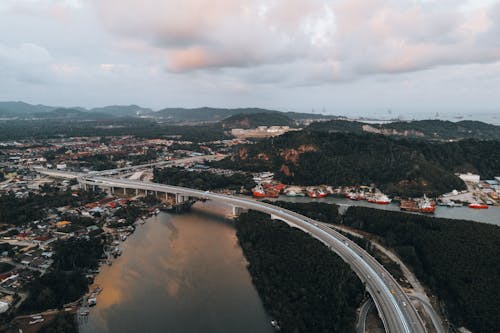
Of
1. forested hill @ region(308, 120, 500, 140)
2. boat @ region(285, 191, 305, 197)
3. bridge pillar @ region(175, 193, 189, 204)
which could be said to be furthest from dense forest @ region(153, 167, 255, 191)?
forested hill @ region(308, 120, 500, 140)

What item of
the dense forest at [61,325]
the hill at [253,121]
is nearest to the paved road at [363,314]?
the dense forest at [61,325]

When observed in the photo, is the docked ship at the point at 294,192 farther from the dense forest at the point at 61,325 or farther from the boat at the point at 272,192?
the dense forest at the point at 61,325

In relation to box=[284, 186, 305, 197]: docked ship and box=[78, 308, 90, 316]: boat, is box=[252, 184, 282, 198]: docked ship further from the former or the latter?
box=[78, 308, 90, 316]: boat

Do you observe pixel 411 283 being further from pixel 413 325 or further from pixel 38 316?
pixel 38 316

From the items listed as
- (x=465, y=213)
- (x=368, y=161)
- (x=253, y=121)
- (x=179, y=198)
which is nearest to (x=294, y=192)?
(x=179, y=198)

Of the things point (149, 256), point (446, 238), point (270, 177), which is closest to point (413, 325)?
point (446, 238)

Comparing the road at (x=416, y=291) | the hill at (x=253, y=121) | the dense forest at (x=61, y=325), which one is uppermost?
the hill at (x=253, y=121)
